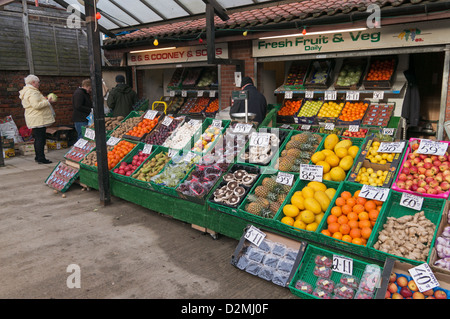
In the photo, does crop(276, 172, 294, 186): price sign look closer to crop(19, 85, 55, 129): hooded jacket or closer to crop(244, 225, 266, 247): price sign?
crop(244, 225, 266, 247): price sign

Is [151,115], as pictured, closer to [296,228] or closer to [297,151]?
[297,151]

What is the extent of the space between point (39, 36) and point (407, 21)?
10.5 metres

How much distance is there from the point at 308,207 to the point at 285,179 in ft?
1.86

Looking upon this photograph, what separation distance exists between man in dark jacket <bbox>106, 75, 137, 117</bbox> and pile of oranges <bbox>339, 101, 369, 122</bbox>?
473cm

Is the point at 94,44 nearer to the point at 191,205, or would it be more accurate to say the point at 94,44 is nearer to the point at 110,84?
the point at 191,205

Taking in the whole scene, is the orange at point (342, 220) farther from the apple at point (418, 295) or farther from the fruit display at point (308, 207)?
the apple at point (418, 295)

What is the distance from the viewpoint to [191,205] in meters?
4.64

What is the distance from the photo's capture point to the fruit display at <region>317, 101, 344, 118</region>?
23.1 ft

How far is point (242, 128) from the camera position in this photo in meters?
4.93

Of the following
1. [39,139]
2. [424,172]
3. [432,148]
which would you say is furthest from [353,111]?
[39,139]

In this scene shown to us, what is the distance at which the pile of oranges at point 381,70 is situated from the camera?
665cm

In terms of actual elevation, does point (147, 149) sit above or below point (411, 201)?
above

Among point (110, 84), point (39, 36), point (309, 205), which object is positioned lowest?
point (309, 205)
